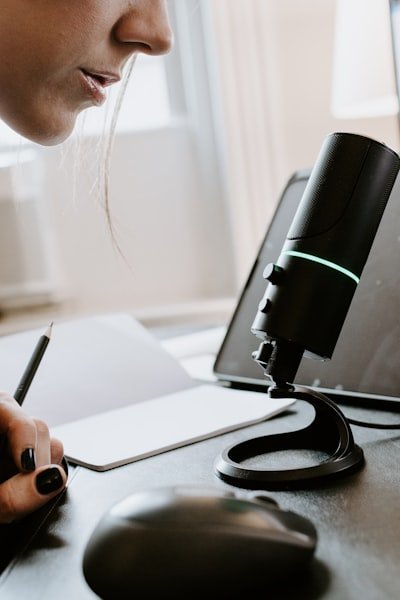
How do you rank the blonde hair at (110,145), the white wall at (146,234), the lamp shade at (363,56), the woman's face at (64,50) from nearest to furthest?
1. the woman's face at (64,50)
2. the blonde hair at (110,145)
3. the lamp shade at (363,56)
4. the white wall at (146,234)

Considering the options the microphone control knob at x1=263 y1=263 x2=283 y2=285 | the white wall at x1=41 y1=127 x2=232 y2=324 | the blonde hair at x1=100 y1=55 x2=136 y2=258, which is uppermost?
the blonde hair at x1=100 y1=55 x2=136 y2=258

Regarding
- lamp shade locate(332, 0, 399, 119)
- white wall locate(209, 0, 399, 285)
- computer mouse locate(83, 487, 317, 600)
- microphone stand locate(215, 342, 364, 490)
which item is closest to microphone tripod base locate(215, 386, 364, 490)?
microphone stand locate(215, 342, 364, 490)

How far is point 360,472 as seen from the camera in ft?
1.56

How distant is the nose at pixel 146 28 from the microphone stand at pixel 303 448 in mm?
285

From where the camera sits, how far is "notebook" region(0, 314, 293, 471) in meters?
0.61

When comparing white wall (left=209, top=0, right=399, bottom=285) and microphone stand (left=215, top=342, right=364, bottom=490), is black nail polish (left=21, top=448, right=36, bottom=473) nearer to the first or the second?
microphone stand (left=215, top=342, right=364, bottom=490)

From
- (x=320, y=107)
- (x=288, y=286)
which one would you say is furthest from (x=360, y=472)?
(x=320, y=107)

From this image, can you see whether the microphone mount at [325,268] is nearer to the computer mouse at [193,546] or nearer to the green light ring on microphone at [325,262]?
the green light ring on microphone at [325,262]

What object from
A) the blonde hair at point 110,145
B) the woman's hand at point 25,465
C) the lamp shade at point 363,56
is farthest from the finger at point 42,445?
the lamp shade at point 363,56

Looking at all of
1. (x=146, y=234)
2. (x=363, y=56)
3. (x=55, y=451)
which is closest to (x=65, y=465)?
(x=55, y=451)

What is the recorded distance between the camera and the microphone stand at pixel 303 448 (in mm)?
459

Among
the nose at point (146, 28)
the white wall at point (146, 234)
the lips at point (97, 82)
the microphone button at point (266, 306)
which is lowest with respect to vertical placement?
the white wall at point (146, 234)

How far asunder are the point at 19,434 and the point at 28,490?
0.05 meters

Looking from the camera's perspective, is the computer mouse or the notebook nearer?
the computer mouse
